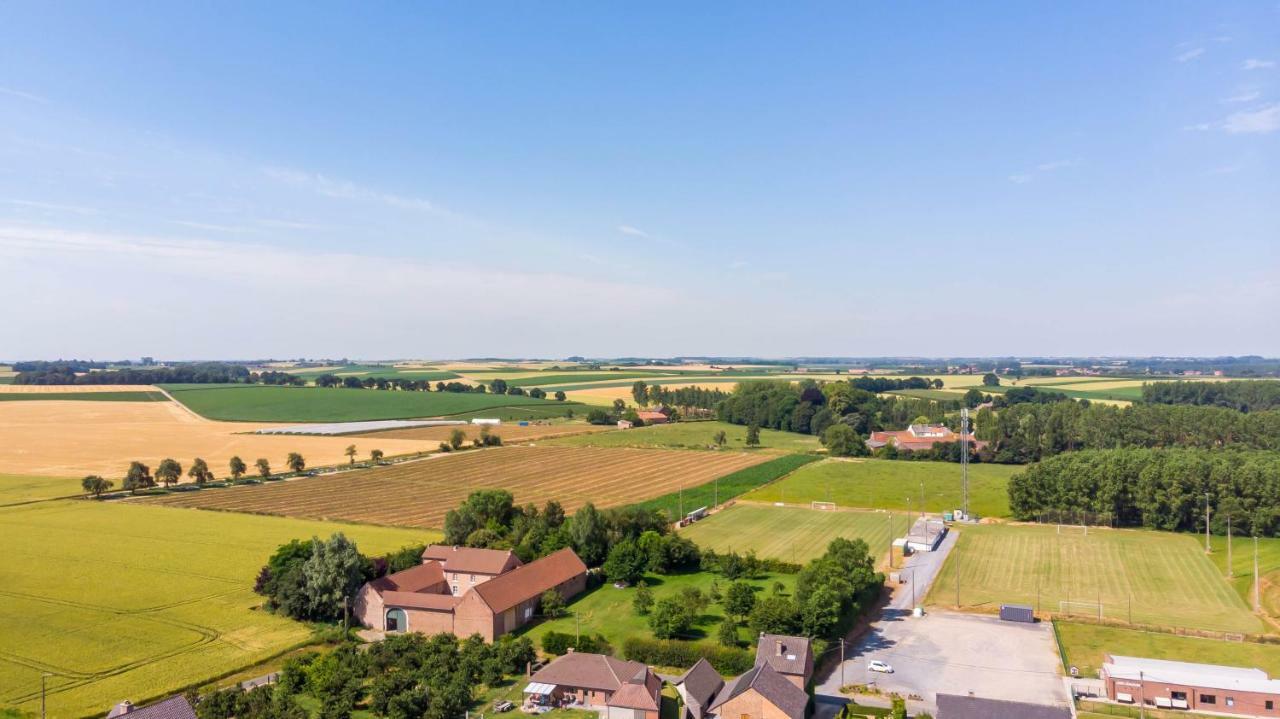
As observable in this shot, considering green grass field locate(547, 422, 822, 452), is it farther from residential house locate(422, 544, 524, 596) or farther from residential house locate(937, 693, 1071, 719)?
residential house locate(937, 693, 1071, 719)

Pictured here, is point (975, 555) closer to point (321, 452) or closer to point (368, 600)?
point (368, 600)

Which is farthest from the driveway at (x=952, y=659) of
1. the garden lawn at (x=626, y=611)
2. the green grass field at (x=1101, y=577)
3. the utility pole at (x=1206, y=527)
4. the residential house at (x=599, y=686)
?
the utility pole at (x=1206, y=527)

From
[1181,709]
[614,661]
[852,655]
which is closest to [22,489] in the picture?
[614,661]

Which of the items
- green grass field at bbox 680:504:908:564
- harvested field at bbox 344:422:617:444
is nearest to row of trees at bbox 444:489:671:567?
green grass field at bbox 680:504:908:564

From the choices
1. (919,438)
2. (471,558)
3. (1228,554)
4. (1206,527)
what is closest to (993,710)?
(471,558)

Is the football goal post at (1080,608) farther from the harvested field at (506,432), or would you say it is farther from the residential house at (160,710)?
the harvested field at (506,432)

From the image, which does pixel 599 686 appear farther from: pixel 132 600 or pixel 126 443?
pixel 126 443
